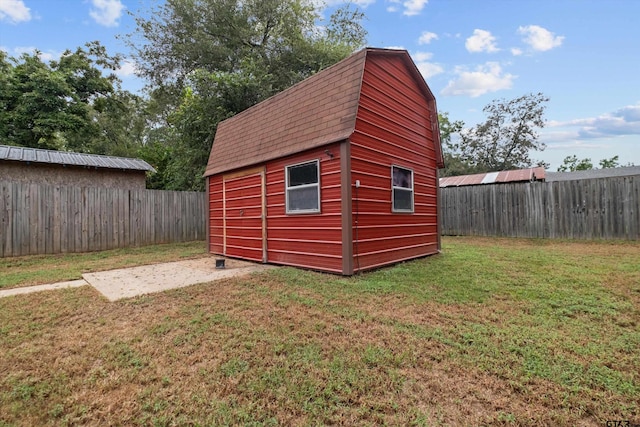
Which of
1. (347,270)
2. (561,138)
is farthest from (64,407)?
(561,138)

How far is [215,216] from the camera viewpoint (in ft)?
28.0

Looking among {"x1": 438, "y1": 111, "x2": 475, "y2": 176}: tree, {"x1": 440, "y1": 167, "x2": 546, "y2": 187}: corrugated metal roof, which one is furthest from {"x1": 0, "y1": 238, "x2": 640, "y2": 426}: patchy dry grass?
{"x1": 438, "y1": 111, "x2": 475, "y2": 176}: tree

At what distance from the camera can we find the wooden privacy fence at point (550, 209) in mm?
8414

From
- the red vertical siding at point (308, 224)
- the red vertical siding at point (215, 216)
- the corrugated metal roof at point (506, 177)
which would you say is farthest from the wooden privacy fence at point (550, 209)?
the red vertical siding at point (215, 216)

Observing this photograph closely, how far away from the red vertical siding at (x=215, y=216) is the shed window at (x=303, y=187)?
3111 mm

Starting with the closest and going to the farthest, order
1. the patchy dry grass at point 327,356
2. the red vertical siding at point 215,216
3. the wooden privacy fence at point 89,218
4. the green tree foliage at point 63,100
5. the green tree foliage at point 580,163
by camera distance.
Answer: the patchy dry grass at point 327,356 → the wooden privacy fence at point 89,218 → the red vertical siding at point 215,216 → the green tree foliage at point 63,100 → the green tree foliage at point 580,163

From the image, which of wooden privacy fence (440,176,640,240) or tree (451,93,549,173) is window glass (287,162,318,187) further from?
tree (451,93,549,173)

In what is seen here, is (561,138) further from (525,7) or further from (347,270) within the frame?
(347,270)

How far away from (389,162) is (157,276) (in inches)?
197

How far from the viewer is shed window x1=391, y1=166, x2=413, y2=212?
625 centimetres

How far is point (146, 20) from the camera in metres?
14.5

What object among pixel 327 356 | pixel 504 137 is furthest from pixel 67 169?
pixel 504 137

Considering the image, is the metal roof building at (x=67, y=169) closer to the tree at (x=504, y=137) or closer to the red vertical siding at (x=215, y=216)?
the red vertical siding at (x=215, y=216)

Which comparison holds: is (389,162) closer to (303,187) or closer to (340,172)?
(340,172)
